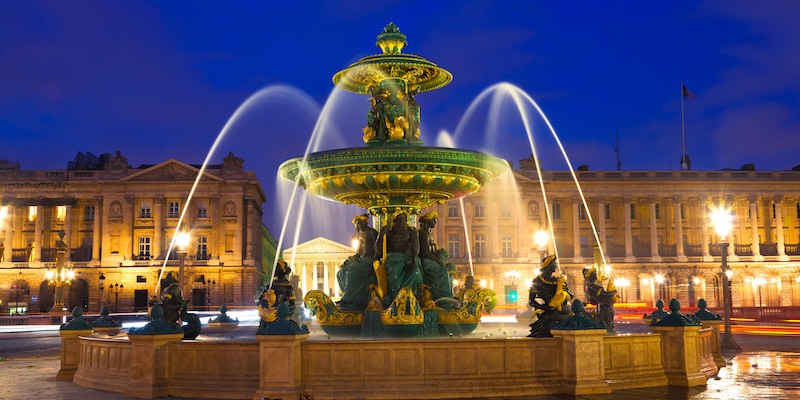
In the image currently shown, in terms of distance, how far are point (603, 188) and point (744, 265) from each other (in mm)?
15820

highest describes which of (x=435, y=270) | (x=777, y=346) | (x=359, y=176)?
(x=359, y=176)

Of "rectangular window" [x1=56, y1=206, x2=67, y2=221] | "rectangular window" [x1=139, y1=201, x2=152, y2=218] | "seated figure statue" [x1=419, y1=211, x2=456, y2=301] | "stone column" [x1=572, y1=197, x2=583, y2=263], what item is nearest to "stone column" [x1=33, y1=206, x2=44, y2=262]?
"rectangular window" [x1=56, y1=206, x2=67, y2=221]

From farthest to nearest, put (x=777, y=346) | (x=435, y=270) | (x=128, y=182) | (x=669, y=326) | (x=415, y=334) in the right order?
(x=128, y=182) → (x=777, y=346) → (x=435, y=270) → (x=415, y=334) → (x=669, y=326)

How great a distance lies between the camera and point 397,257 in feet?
42.3

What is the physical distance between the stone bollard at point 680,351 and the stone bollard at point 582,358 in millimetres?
1453

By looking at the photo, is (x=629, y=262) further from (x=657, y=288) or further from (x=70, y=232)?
(x=70, y=232)

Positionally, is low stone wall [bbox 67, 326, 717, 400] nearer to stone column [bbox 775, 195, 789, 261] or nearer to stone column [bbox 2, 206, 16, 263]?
stone column [bbox 2, 206, 16, 263]

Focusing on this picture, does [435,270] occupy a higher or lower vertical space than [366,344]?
higher

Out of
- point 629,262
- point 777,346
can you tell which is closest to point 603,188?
point 629,262

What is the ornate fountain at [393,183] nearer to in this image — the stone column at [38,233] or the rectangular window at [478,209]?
the rectangular window at [478,209]

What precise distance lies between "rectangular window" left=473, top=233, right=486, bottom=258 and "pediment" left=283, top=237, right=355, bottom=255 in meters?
22.6

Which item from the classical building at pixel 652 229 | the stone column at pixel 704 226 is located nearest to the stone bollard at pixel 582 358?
the classical building at pixel 652 229

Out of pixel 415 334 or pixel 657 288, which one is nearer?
pixel 415 334

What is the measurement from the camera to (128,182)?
74062 millimetres
